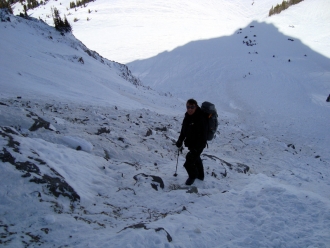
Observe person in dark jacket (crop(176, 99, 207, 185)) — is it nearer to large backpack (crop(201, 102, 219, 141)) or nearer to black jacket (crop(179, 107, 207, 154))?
black jacket (crop(179, 107, 207, 154))

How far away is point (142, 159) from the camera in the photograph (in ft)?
21.0

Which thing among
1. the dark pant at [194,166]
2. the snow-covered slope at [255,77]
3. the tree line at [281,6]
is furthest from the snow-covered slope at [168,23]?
the dark pant at [194,166]

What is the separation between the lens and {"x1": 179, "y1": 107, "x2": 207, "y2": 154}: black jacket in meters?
4.66

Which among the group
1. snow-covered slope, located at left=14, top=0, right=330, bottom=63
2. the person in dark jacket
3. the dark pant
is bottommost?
the dark pant

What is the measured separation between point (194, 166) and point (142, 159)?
177 cm

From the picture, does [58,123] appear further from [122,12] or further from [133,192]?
[122,12]

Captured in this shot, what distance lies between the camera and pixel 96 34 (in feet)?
137

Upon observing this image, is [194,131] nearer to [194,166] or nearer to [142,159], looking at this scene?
[194,166]

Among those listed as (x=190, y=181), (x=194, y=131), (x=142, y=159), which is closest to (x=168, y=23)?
(x=142, y=159)

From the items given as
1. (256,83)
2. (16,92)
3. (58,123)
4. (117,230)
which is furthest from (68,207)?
(256,83)

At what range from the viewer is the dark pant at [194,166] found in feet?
16.5

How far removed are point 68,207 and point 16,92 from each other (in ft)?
23.3

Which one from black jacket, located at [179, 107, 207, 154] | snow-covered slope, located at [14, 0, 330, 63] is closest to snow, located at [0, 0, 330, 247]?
black jacket, located at [179, 107, 207, 154]

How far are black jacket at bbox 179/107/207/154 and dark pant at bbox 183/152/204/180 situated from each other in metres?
0.22
